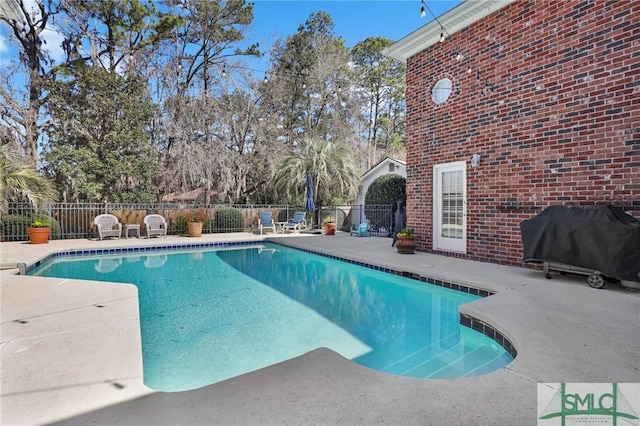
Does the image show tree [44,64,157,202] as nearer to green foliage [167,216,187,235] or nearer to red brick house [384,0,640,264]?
green foliage [167,216,187,235]

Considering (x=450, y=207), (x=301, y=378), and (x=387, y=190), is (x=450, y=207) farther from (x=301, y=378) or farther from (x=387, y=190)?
(x=301, y=378)

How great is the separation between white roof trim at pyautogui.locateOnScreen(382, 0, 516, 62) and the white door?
282cm

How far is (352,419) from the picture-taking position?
1766mm

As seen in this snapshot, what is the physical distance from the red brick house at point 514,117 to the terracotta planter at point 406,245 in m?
0.50

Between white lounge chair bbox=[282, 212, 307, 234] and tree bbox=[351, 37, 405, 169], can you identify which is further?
tree bbox=[351, 37, 405, 169]

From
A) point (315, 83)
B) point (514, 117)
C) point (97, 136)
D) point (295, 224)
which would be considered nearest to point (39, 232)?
point (97, 136)

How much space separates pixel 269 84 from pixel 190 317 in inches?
595

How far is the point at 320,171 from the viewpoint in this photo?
13484 mm

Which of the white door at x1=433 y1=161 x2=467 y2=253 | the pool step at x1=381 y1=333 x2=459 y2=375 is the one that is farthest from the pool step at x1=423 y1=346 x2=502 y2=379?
the white door at x1=433 y1=161 x2=467 y2=253

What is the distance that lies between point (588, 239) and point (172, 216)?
40.1 ft

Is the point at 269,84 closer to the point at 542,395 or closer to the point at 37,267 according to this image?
the point at 37,267

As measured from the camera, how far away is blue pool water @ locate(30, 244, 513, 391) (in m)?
3.07

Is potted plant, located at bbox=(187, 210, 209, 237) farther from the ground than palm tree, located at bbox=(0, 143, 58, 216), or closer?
closer

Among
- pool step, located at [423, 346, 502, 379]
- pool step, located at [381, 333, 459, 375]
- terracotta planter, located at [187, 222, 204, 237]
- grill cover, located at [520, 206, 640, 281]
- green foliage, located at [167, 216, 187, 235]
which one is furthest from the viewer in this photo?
green foliage, located at [167, 216, 187, 235]
